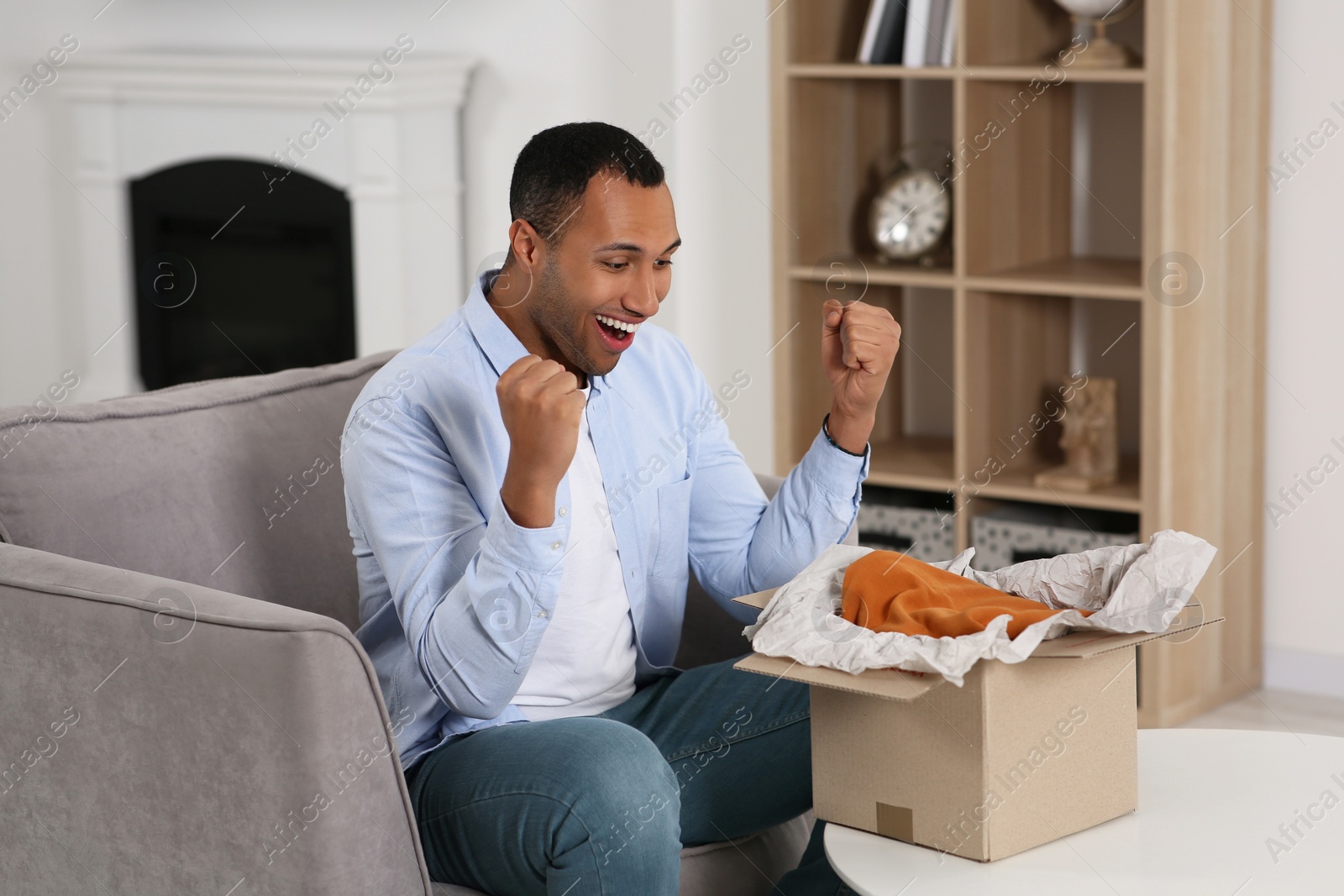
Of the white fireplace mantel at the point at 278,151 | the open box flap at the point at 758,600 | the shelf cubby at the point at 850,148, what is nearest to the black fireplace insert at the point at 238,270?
the white fireplace mantel at the point at 278,151

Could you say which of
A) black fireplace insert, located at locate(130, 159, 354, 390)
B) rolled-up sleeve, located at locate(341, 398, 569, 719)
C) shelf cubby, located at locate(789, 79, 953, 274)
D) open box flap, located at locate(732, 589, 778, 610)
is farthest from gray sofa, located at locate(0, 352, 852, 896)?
black fireplace insert, located at locate(130, 159, 354, 390)

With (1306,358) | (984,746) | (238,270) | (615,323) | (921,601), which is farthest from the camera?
(238,270)

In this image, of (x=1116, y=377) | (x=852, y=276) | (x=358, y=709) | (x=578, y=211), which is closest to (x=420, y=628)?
(x=358, y=709)

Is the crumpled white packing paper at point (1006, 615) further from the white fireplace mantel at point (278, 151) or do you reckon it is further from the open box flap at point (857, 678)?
the white fireplace mantel at point (278, 151)

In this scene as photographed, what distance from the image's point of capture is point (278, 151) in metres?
3.71

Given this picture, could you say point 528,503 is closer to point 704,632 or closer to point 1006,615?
point 1006,615

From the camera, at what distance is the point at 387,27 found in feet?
11.8

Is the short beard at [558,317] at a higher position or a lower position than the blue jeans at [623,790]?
higher

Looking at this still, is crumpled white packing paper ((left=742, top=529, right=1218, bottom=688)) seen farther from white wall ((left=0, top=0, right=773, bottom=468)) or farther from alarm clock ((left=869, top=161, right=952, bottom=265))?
white wall ((left=0, top=0, right=773, bottom=468))

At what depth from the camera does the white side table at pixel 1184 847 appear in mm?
1109

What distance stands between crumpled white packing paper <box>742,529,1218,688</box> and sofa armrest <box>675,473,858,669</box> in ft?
1.31

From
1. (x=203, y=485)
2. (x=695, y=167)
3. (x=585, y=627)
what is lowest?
(x=585, y=627)

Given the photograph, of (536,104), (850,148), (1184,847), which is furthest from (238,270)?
(1184,847)

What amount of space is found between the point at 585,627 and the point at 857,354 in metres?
0.36
